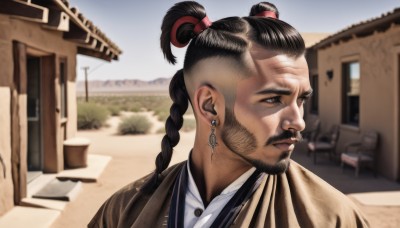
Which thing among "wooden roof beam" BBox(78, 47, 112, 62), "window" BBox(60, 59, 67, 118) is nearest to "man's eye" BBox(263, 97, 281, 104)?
"window" BBox(60, 59, 67, 118)

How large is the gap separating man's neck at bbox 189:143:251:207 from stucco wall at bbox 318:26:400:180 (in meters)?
6.92

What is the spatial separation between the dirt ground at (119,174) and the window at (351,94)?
166 inches

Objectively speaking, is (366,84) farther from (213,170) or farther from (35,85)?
(213,170)

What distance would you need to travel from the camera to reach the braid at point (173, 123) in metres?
1.71

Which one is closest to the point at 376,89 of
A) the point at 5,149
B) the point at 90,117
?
the point at 5,149

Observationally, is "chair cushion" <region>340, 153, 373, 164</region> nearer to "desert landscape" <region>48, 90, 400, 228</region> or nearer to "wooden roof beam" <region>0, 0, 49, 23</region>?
"desert landscape" <region>48, 90, 400, 228</region>

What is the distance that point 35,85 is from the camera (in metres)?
7.74

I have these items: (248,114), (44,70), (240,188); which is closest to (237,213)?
(240,188)

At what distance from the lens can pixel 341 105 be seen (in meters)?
10.3

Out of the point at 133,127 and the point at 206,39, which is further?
the point at 133,127

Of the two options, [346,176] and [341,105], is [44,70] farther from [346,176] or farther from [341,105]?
[341,105]

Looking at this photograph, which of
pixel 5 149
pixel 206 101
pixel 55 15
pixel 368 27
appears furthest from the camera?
pixel 368 27

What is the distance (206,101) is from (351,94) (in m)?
9.37

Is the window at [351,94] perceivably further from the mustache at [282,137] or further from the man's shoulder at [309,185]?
the mustache at [282,137]
